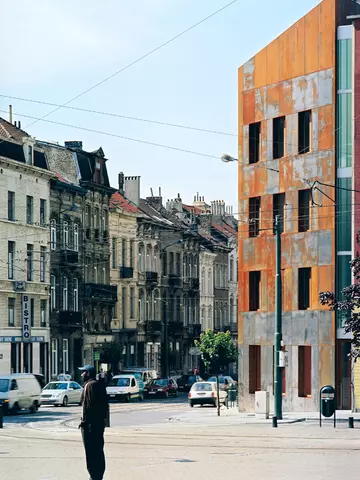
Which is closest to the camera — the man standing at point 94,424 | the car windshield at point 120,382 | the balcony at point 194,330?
the man standing at point 94,424

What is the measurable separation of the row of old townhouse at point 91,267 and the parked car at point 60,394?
36.3ft

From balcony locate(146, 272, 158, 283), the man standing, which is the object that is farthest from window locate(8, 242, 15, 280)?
the man standing

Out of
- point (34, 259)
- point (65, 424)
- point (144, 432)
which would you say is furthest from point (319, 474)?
point (34, 259)

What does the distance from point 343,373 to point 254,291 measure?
608 cm

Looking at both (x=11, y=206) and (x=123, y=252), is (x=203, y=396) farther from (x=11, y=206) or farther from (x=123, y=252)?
(x=123, y=252)

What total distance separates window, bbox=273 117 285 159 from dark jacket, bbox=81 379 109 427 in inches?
1318

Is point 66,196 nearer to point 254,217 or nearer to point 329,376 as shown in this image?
point 254,217

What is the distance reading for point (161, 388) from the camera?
76000mm

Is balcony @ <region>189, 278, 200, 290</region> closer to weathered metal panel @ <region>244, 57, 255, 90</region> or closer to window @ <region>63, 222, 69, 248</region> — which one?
window @ <region>63, 222, 69, 248</region>

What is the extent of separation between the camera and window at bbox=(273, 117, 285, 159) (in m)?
52.4

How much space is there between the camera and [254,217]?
53.7m

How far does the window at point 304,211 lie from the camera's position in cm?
5103

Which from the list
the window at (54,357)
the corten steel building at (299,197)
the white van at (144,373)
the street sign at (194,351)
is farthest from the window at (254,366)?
the street sign at (194,351)

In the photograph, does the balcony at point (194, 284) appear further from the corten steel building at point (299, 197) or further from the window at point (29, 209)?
the corten steel building at point (299, 197)
